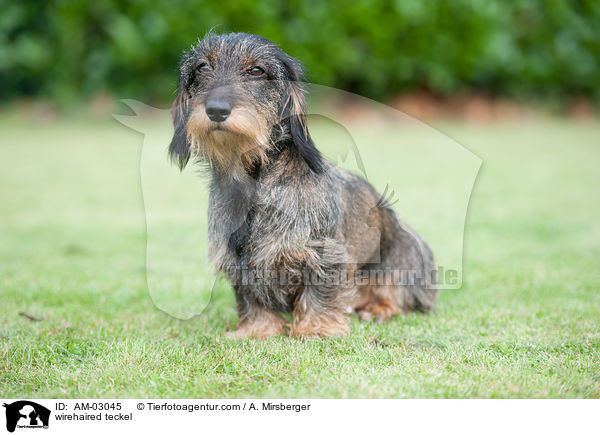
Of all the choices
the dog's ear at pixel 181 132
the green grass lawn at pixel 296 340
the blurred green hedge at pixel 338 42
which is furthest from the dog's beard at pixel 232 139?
the blurred green hedge at pixel 338 42

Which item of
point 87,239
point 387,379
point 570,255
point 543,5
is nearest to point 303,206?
point 387,379

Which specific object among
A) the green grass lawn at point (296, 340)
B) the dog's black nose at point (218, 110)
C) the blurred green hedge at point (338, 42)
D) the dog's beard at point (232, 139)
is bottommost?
the green grass lawn at point (296, 340)

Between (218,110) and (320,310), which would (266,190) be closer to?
(218,110)

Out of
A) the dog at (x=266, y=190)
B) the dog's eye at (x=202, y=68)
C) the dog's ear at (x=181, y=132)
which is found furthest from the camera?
the dog's ear at (x=181, y=132)

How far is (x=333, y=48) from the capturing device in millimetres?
16984

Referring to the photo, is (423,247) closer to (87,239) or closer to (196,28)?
(87,239)

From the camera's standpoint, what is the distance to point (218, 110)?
10.9ft

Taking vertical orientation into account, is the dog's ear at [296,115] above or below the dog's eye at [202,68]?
below

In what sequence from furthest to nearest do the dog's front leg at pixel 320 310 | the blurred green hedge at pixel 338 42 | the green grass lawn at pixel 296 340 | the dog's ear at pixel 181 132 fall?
the blurred green hedge at pixel 338 42 < the dog's front leg at pixel 320 310 < the dog's ear at pixel 181 132 < the green grass lawn at pixel 296 340

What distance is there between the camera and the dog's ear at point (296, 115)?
145 inches

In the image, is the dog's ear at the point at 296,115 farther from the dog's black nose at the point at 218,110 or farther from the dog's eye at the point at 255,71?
the dog's black nose at the point at 218,110

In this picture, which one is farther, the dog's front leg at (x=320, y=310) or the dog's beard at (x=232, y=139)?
the dog's front leg at (x=320, y=310)

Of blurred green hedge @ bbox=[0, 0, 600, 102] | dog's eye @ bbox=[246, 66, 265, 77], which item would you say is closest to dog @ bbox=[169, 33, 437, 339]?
dog's eye @ bbox=[246, 66, 265, 77]
